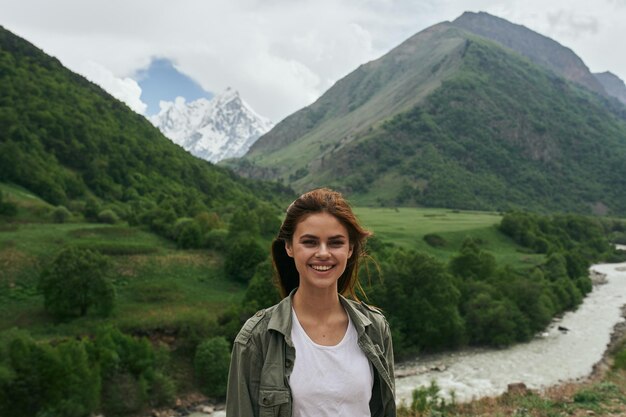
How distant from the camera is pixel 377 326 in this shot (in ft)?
16.3

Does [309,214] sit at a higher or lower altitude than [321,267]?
higher

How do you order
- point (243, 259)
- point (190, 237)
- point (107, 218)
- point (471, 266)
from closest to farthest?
point (243, 259) < point (471, 266) < point (190, 237) < point (107, 218)

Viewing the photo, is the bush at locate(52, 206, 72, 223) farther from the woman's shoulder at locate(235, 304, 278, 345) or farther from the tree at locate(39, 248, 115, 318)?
the woman's shoulder at locate(235, 304, 278, 345)

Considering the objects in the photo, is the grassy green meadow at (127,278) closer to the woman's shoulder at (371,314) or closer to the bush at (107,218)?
the bush at (107,218)

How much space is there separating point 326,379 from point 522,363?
49.9m

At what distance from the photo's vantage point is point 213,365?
135ft

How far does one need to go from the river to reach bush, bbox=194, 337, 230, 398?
2953 millimetres

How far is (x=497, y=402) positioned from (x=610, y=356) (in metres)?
36.1

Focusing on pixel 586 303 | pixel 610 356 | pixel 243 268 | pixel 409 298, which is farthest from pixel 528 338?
pixel 243 268

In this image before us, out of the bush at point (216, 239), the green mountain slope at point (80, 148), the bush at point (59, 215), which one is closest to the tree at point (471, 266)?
the bush at point (216, 239)

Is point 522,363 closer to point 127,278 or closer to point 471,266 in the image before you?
point 471,266

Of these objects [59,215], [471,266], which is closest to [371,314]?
[471,266]

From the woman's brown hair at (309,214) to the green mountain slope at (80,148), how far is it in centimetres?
7932

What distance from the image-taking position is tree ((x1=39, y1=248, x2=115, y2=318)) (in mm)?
44531
